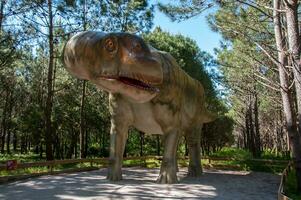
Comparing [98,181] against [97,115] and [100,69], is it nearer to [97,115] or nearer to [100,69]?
[100,69]

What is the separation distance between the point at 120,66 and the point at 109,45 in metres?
0.51

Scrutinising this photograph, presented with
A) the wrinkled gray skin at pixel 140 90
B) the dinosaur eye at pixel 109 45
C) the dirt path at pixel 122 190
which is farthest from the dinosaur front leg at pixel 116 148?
the dinosaur eye at pixel 109 45

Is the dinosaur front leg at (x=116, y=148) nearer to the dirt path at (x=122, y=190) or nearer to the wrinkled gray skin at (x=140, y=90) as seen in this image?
the wrinkled gray skin at (x=140, y=90)

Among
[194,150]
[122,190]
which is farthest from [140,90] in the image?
[194,150]

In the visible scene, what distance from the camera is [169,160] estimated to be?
10.4 metres

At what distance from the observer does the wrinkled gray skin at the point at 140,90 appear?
26.6ft

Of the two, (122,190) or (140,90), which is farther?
(122,190)

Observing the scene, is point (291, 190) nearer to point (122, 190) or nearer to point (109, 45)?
point (122, 190)

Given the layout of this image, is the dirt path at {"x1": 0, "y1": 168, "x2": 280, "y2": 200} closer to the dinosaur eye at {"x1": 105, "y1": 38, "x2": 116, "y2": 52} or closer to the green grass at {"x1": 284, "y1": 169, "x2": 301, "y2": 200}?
the green grass at {"x1": 284, "y1": 169, "x2": 301, "y2": 200}

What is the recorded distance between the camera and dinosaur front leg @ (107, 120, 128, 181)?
10656 mm

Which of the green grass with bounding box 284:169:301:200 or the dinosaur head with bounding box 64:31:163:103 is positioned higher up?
the dinosaur head with bounding box 64:31:163:103

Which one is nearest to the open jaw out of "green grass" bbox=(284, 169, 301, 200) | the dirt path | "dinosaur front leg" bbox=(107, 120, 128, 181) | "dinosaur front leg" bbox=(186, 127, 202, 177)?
the dirt path

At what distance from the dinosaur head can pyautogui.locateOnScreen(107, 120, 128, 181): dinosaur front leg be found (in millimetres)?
2397

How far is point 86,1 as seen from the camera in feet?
65.4
